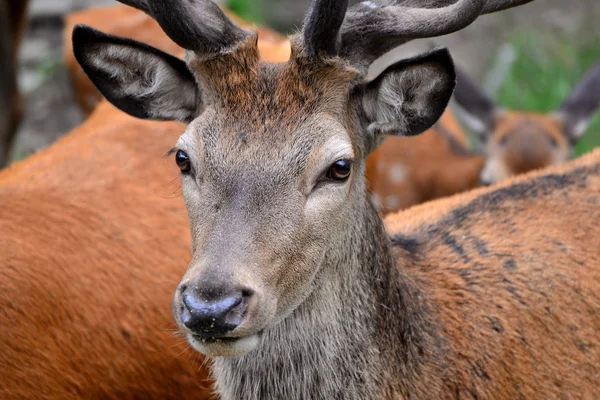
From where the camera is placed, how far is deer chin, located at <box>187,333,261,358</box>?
2.98 metres

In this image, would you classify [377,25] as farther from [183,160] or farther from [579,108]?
[579,108]

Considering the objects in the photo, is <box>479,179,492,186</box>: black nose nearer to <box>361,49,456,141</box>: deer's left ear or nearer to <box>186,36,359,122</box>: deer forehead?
<box>361,49,456,141</box>: deer's left ear

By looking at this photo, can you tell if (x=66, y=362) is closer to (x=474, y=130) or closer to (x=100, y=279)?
(x=100, y=279)

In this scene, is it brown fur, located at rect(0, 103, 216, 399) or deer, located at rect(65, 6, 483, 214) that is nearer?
brown fur, located at rect(0, 103, 216, 399)

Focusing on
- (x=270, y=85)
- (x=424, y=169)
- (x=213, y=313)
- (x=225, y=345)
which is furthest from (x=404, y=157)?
(x=213, y=313)

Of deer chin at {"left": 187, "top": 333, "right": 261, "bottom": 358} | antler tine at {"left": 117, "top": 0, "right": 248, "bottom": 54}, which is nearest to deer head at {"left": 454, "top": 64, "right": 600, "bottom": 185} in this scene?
antler tine at {"left": 117, "top": 0, "right": 248, "bottom": 54}

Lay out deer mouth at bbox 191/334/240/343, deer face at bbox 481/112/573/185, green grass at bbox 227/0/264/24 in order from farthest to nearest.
Answer: green grass at bbox 227/0/264/24 → deer face at bbox 481/112/573/185 → deer mouth at bbox 191/334/240/343

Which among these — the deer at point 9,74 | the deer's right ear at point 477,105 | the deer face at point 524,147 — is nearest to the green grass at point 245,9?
the deer's right ear at point 477,105

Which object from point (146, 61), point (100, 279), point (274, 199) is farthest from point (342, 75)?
point (100, 279)

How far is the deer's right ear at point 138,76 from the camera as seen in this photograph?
3.62m

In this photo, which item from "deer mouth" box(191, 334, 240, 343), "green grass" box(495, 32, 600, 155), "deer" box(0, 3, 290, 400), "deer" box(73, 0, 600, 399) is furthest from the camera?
"green grass" box(495, 32, 600, 155)

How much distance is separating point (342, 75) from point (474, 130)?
534cm

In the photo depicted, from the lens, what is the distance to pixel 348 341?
3.51 m

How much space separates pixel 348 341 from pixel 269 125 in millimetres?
926
